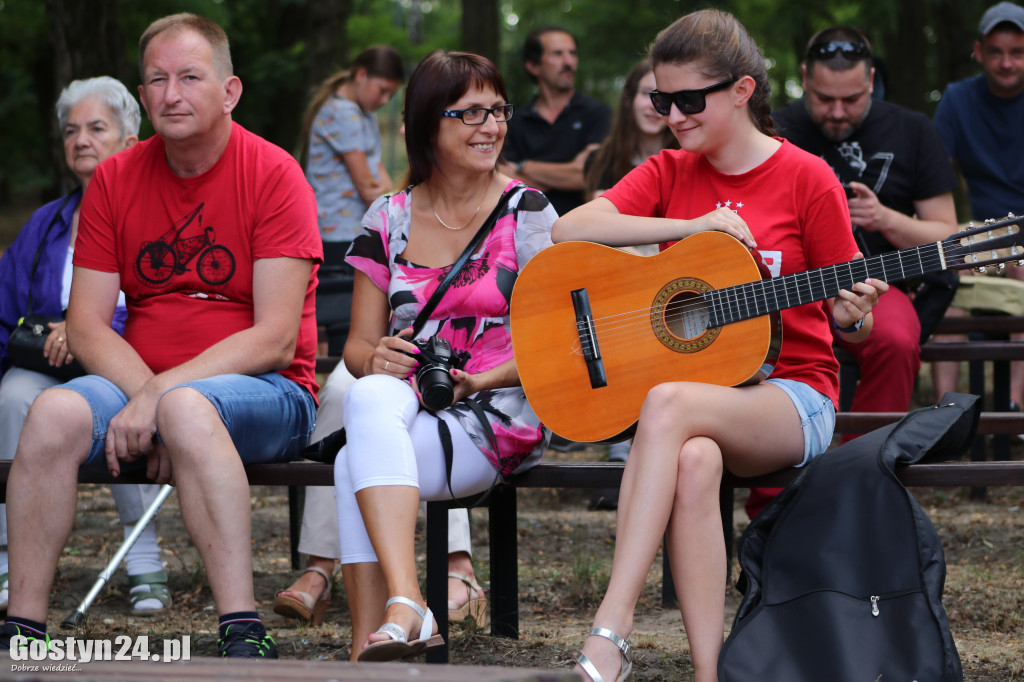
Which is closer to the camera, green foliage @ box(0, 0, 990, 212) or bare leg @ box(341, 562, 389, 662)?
bare leg @ box(341, 562, 389, 662)

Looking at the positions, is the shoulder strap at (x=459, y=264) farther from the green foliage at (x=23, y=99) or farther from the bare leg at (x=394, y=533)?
the green foliage at (x=23, y=99)

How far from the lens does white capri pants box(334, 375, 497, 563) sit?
2887mm

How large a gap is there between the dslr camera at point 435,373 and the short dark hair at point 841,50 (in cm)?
209

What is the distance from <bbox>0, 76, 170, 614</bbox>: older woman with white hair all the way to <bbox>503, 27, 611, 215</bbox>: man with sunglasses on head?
2.83 m

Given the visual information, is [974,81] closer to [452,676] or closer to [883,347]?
[883,347]

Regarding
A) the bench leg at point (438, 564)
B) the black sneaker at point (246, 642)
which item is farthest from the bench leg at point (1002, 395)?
the black sneaker at point (246, 642)

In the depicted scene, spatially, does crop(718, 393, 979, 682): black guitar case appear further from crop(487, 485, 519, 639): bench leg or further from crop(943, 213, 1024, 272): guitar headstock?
crop(487, 485, 519, 639): bench leg

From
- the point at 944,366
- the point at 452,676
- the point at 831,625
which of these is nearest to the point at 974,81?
the point at 944,366

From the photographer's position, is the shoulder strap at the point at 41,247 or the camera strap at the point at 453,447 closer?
the camera strap at the point at 453,447

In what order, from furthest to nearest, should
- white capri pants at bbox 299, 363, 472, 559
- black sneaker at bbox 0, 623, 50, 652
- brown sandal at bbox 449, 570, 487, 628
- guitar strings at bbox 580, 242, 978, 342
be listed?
white capri pants at bbox 299, 363, 472, 559, brown sandal at bbox 449, 570, 487, 628, black sneaker at bbox 0, 623, 50, 652, guitar strings at bbox 580, 242, 978, 342

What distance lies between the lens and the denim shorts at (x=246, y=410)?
3.16 meters

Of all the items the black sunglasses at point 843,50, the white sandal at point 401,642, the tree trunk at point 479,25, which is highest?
the tree trunk at point 479,25

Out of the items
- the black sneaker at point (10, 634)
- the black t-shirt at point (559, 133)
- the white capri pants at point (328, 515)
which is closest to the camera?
the black sneaker at point (10, 634)

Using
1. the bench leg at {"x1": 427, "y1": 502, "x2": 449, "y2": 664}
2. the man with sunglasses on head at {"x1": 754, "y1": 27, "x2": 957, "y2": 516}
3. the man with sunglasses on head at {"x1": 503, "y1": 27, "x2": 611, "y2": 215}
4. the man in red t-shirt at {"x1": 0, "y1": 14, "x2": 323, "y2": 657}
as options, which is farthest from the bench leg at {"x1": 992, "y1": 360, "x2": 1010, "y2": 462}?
the man in red t-shirt at {"x1": 0, "y1": 14, "x2": 323, "y2": 657}
